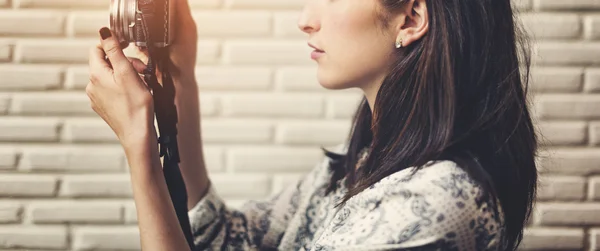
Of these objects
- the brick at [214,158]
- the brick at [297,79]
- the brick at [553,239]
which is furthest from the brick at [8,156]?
the brick at [553,239]

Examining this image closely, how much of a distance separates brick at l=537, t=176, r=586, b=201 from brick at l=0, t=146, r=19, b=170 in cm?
134

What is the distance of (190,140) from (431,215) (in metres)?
0.58

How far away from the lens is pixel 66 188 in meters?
1.48

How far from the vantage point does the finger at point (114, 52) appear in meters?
0.88

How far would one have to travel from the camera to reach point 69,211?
4.87 feet

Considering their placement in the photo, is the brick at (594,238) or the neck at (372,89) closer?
the neck at (372,89)

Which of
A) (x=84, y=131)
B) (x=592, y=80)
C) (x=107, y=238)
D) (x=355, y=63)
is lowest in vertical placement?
(x=107, y=238)

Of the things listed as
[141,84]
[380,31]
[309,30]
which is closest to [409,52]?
[380,31]

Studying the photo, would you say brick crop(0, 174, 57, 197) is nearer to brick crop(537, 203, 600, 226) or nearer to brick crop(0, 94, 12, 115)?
brick crop(0, 94, 12, 115)

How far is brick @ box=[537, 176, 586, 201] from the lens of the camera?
57.2 inches

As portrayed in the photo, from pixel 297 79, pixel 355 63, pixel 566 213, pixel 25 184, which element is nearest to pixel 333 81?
pixel 355 63

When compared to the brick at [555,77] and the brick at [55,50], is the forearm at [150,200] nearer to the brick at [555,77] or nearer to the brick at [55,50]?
the brick at [55,50]

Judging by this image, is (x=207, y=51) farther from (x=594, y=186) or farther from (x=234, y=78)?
(x=594, y=186)

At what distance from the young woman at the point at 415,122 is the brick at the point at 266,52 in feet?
1.28
